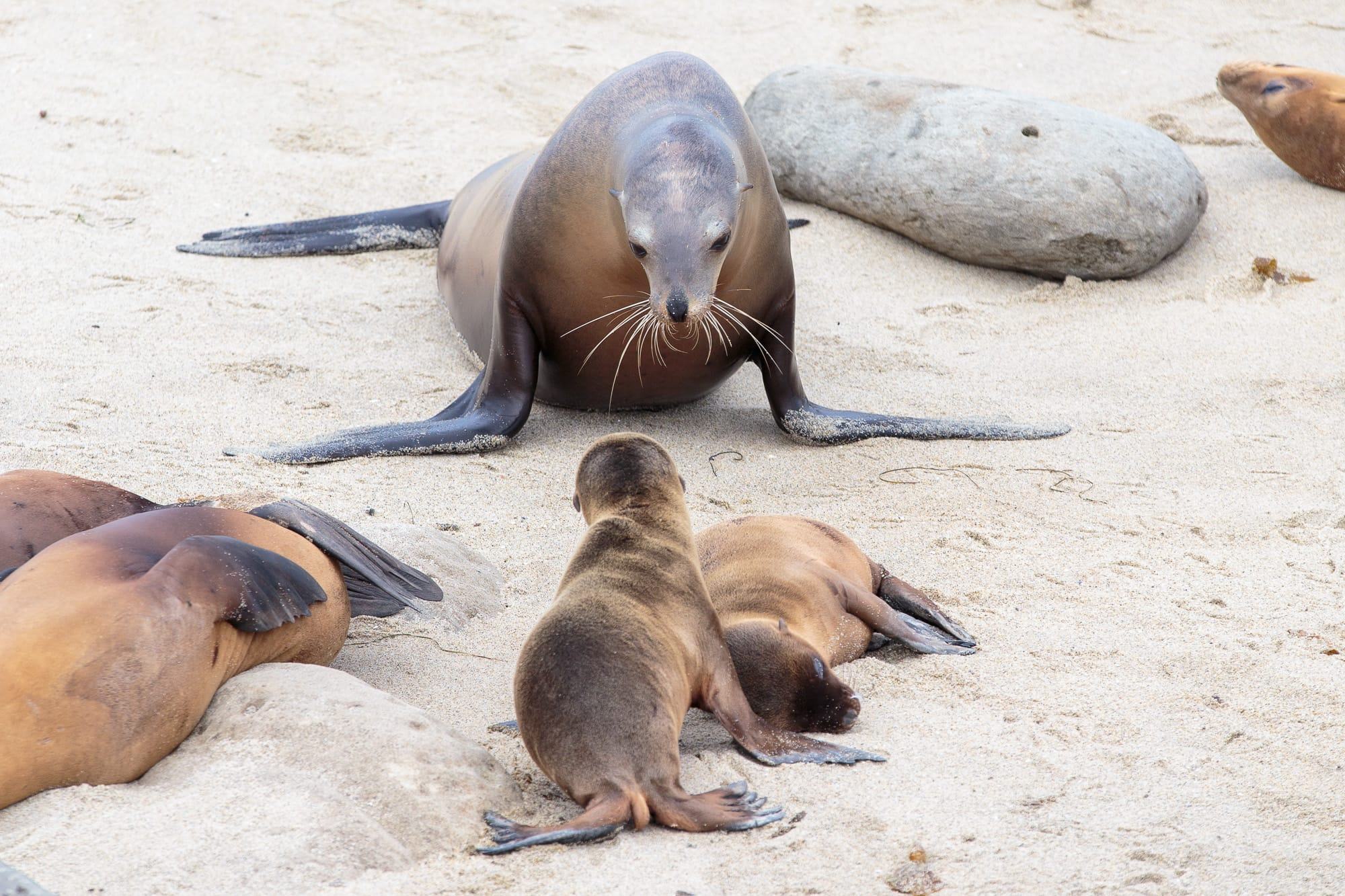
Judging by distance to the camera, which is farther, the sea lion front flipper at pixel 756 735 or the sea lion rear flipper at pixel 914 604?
the sea lion rear flipper at pixel 914 604

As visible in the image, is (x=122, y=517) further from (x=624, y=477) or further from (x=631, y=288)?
(x=631, y=288)

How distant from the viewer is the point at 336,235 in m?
6.26

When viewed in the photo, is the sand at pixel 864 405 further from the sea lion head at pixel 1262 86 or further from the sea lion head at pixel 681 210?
the sea lion head at pixel 681 210

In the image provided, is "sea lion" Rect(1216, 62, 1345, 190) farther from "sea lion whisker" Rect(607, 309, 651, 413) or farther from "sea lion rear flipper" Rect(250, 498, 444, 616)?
"sea lion rear flipper" Rect(250, 498, 444, 616)

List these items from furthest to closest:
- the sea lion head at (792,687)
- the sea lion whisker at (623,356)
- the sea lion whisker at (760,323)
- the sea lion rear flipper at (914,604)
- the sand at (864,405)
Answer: the sea lion whisker at (760,323) → the sea lion whisker at (623,356) → the sea lion rear flipper at (914,604) → the sea lion head at (792,687) → the sand at (864,405)

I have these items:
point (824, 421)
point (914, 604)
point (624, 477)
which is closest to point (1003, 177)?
point (824, 421)

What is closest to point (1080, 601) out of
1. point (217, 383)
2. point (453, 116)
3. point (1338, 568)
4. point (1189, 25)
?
point (1338, 568)

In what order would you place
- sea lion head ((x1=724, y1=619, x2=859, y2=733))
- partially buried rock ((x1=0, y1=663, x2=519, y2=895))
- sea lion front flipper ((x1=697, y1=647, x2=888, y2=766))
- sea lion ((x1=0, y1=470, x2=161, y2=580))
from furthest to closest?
sea lion ((x1=0, y1=470, x2=161, y2=580)) → sea lion head ((x1=724, y1=619, x2=859, y2=733)) → sea lion front flipper ((x1=697, y1=647, x2=888, y2=766)) → partially buried rock ((x1=0, y1=663, x2=519, y2=895))

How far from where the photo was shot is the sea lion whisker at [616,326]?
455 centimetres

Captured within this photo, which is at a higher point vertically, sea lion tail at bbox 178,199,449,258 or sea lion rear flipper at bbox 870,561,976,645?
sea lion rear flipper at bbox 870,561,976,645

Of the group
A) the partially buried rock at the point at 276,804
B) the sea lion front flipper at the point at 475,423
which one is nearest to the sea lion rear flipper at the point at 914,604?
the partially buried rock at the point at 276,804

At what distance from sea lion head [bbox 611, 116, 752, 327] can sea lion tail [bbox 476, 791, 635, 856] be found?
1.80m

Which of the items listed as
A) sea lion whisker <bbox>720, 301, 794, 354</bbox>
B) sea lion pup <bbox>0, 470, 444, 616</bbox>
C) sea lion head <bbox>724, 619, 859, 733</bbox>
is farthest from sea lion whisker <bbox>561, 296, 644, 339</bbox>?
sea lion head <bbox>724, 619, 859, 733</bbox>

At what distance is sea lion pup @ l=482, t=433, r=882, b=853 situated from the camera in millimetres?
2361
